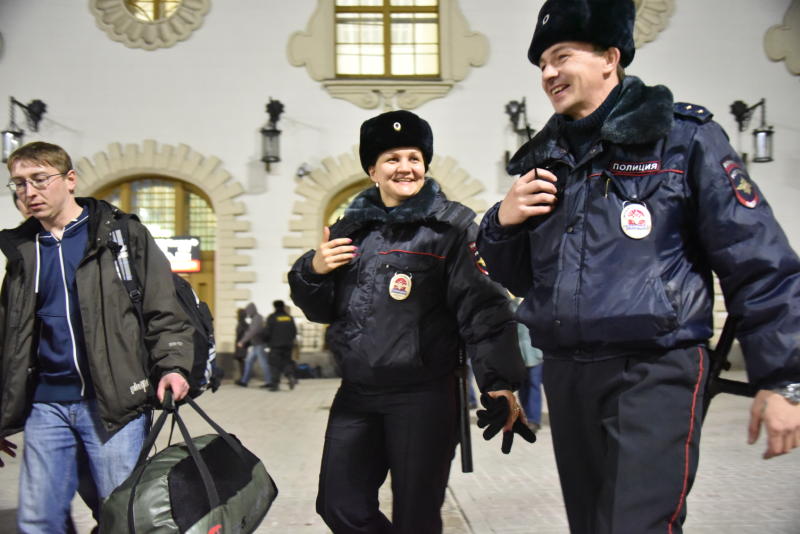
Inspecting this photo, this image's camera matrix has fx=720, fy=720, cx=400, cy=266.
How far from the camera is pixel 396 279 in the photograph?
276cm

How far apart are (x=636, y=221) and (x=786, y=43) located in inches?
555

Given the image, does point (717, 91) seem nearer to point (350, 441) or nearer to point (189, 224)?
point (189, 224)

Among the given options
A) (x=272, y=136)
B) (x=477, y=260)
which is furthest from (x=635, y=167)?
(x=272, y=136)

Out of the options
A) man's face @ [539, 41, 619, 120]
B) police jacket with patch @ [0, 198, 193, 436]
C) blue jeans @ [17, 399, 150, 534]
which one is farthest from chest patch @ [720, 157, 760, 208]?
blue jeans @ [17, 399, 150, 534]

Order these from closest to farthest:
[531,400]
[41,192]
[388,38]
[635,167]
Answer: [635,167] < [41,192] < [531,400] < [388,38]

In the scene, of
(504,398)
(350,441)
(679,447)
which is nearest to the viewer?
(679,447)

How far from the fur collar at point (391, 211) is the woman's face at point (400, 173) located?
0.04 metres

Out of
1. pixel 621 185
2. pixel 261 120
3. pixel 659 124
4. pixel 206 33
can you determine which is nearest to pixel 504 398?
pixel 621 185

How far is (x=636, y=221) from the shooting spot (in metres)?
1.90

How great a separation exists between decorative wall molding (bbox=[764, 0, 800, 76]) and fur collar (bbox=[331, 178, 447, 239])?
43.6 feet

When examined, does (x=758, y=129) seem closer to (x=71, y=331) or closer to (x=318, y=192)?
(x=318, y=192)

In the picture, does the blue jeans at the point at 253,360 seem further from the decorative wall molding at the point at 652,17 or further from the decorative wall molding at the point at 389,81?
the decorative wall molding at the point at 652,17

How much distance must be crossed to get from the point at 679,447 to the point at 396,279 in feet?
4.10

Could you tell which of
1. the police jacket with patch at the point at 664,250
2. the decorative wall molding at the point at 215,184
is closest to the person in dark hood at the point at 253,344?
the decorative wall molding at the point at 215,184
